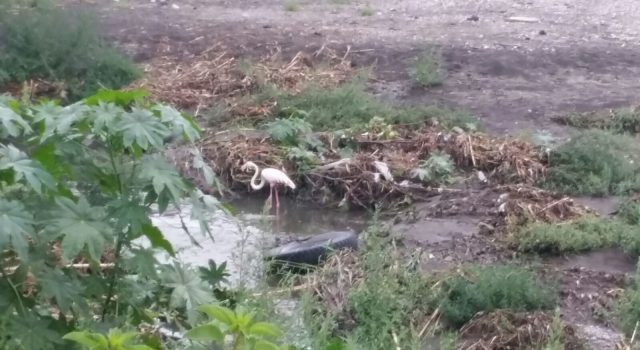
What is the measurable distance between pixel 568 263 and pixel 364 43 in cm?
581

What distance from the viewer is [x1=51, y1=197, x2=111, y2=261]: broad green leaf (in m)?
3.40

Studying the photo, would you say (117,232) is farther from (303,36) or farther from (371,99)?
(303,36)

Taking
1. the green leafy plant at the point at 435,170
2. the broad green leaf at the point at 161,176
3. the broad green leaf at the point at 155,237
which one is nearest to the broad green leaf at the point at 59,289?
the broad green leaf at the point at 155,237

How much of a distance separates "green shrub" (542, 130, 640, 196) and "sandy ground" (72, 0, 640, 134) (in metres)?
1.04

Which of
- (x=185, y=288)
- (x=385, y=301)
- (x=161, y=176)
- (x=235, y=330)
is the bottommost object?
(x=385, y=301)

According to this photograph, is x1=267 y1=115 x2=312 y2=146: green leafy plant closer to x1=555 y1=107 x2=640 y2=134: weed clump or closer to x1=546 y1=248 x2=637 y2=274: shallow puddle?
x1=555 y1=107 x2=640 y2=134: weed clump

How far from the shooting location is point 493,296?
593 cm

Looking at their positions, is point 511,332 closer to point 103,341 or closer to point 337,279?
point 337,279

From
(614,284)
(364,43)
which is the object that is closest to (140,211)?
(614,284)

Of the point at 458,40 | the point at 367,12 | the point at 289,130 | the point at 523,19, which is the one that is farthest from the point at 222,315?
the point at 523,19

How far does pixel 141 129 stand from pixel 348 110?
21.1 feet

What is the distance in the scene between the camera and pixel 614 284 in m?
6.48

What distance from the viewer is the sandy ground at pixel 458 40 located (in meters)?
10.7

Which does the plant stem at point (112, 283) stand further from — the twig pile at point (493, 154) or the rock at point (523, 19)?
the rock at point (523, 19)
